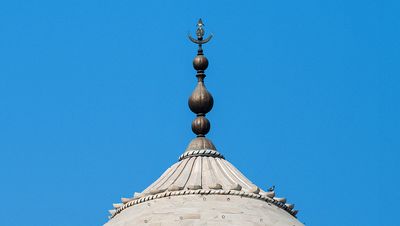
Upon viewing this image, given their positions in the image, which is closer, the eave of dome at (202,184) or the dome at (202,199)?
the dome at (202,199)

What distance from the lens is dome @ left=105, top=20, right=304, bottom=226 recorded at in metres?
43.3

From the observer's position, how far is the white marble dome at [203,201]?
43312 millimetres

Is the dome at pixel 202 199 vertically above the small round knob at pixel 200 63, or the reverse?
the small round knob at pixel 200 63

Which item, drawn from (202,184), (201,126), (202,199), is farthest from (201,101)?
(202,199)

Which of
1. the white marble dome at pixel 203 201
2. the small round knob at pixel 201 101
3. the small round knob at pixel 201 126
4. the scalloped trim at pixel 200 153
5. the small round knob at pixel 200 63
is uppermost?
the small round knob at pixel 200 63

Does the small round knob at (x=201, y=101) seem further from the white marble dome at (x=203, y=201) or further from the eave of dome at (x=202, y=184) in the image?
the eave of dome at (x=202, y=184)

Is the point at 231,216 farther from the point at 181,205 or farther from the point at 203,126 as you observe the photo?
the point at 203,126

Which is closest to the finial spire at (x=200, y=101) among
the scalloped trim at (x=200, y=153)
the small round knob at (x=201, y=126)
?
the small round knob at (x=201, y=126)

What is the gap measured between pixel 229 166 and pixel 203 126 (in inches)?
76.0

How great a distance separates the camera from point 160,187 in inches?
1789

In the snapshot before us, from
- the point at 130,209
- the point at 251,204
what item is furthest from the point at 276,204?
the point at 130,209

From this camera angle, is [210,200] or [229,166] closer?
[210,200]

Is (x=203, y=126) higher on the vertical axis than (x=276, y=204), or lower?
higher

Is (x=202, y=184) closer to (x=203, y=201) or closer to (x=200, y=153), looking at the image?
(x=203, y=201)
